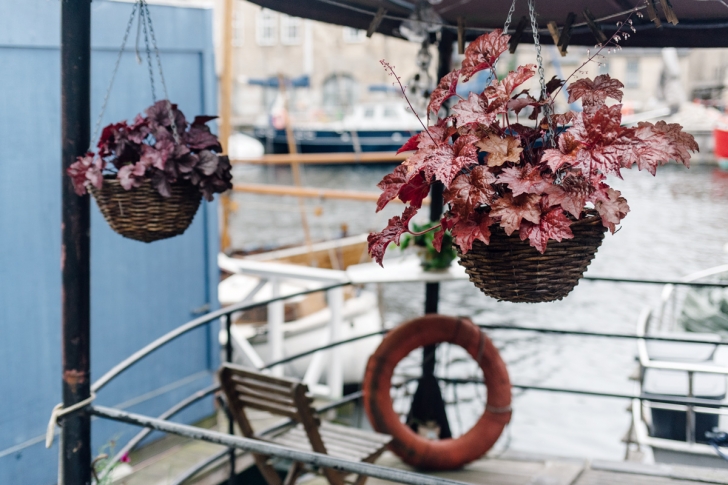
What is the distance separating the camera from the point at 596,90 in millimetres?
1779

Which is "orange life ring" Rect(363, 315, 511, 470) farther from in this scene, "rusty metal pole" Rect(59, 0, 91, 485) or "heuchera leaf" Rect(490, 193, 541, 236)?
"heuchera leaf" Rect(490, 193, 541, 236)

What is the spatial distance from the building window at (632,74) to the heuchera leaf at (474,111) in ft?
125

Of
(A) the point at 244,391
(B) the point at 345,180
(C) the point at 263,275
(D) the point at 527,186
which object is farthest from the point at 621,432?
(B) the point at 345,180

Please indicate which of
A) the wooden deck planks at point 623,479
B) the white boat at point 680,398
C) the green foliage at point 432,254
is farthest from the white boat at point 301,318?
the wooden deck planks at point 623,479

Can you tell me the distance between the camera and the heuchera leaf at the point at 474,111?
1.72 m

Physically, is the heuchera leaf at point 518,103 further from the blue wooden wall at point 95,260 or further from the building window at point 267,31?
the building window at point 267,31

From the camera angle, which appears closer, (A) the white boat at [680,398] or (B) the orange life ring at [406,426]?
(B) the orange life ring at [406,426]

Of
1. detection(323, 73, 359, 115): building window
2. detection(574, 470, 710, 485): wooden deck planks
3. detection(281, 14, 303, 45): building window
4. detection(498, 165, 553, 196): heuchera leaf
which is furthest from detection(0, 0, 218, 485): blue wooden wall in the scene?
detection(281, 14, 303, 45): building window

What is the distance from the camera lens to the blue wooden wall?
152 inches

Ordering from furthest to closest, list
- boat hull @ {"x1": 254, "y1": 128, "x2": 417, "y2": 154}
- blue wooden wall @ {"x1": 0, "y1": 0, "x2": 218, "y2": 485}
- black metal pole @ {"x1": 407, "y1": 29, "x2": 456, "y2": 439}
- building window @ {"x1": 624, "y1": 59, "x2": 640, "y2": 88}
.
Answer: building window @ {"x1": 624, "y1": 59, "x2": 640, "y2": 88}, boat hull @ {"x1": 254, "y1": 128, "x2": 417, "y2": 154}, black metal pole @ {"x1": 407, "y1": 29, "x2": 456, "y2": 439}, blue wooden wall @ {"x1": 0, "y1": 0, "x2": 218, "y2": 485}

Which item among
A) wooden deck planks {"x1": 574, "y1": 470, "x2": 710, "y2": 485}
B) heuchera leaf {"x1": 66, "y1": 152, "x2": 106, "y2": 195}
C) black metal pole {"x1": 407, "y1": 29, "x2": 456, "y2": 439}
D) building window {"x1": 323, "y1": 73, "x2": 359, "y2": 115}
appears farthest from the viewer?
building window {"x1": 323, "y1": 73, "x2": 359, "y2": 115}

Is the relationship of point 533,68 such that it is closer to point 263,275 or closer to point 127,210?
point 127,210

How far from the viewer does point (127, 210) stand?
2264mm

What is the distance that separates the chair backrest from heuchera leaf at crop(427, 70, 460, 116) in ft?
5.08
